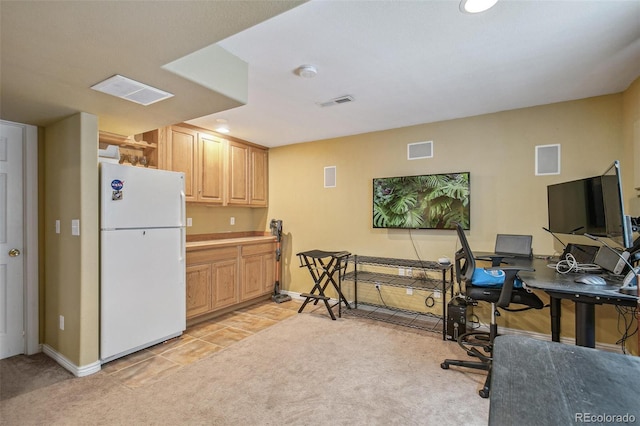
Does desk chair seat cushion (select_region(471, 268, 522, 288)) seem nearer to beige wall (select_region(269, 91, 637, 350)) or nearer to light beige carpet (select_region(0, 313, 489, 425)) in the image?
light beige carpet (select_region(0, 313, 489, 425))

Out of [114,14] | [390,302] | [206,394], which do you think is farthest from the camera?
[390,302]

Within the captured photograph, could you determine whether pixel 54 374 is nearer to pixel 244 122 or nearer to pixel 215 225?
pixel 215 225

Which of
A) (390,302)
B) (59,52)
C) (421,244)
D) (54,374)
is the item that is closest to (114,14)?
(59,52)

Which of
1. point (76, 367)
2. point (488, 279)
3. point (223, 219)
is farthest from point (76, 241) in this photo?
point (488, 279)

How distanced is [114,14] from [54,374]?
287 cm

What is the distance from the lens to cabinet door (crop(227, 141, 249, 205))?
4578mm

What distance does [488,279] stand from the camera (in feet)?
8.41

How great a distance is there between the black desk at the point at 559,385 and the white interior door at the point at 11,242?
3.90 meters

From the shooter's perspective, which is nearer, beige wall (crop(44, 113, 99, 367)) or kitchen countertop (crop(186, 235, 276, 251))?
beige wall (crop(44, 113, 99, 367))

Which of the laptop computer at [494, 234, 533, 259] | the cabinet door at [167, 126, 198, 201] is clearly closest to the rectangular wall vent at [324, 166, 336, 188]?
the cabinet door at [167, 126, 198, 201]

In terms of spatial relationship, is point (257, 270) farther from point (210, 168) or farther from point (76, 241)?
point (76, 241)

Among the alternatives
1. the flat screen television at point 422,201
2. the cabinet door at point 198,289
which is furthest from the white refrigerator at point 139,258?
the flat screen television at point 422,201

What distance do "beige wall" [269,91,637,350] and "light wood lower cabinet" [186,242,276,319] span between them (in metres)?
0.48

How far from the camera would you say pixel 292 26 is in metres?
1.93
